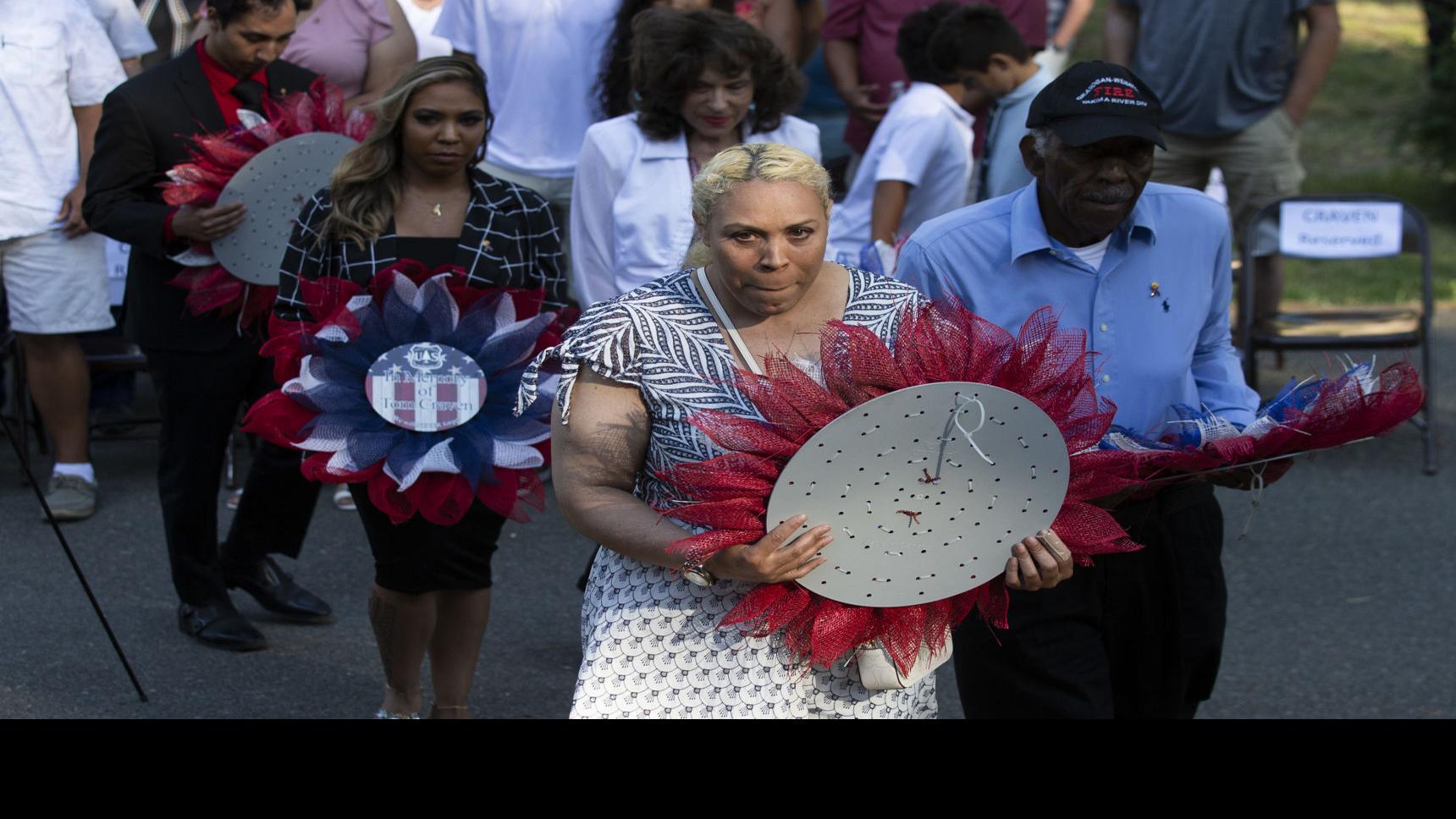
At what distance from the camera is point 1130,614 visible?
148 inches

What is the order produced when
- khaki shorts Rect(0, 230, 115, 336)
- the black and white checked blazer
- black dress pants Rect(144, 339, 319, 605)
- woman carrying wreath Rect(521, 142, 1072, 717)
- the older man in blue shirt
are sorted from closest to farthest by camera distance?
woman carrying wreath Rect(521, 142, 1072, 717)
the older man in blue shirt
the black and white checked blazer
black dress pants Rect(144, 339, 319, 605)
khaki shorts Rect(0, 230, 115, 336)

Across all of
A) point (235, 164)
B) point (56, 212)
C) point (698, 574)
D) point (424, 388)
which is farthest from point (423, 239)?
point (56, 212)

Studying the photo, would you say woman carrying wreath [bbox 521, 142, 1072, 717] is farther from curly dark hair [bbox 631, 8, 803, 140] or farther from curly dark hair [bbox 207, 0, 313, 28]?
curly dark hair [bbox 207, 0, 313, 28]

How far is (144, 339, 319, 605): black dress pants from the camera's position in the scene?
518 cm

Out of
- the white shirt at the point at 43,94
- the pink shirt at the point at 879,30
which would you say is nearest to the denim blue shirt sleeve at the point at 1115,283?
the white shirt at the point at 43,94

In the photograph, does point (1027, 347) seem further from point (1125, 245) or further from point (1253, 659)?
point (1253, 659)

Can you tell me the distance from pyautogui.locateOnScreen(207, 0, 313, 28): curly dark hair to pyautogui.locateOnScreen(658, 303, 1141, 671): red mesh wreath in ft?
8.79

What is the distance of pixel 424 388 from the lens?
4.14 m

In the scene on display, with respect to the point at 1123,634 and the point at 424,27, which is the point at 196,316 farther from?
the point at 1123,634

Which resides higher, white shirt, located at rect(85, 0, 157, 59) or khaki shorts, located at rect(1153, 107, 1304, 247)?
white shirt, located at rect(85, 0, 157, 59)

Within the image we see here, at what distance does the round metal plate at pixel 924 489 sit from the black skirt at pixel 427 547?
175 cm

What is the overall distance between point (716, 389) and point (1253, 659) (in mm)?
3086

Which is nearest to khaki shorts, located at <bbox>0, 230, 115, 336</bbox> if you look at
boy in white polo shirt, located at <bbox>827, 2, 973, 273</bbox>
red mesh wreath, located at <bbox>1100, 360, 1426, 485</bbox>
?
boy in white polo shirt, located at <bbox>827, 2, 973, 273</bbox>
